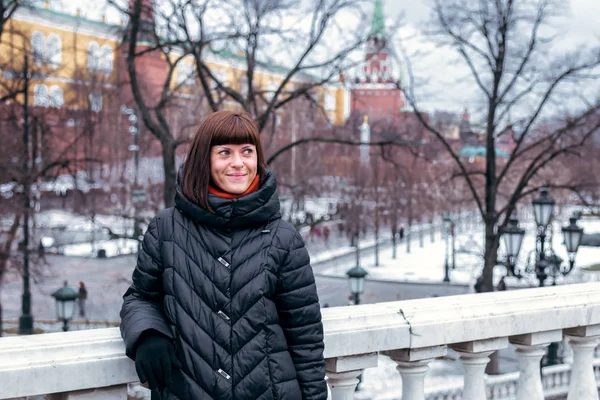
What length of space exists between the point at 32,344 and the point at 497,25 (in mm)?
12267

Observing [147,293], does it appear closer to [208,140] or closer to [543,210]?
[208,140]

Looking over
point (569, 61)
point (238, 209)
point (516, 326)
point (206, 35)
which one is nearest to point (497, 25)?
point (569, 61)

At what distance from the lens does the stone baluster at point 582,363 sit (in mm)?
3414

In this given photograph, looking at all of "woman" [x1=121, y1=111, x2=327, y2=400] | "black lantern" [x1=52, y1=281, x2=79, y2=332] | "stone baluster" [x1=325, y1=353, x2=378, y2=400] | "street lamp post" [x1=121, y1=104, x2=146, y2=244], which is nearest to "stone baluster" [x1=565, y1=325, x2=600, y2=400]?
"stone baluster" [x1=325, y1=353, x2=378, y2=400]

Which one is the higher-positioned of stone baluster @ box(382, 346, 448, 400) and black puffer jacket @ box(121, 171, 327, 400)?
black puffer jacket @ box(121, 171, 327, 400)

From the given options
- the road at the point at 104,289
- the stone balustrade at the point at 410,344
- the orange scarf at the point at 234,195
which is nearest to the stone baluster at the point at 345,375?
the stone balustrade at the point at 410,344

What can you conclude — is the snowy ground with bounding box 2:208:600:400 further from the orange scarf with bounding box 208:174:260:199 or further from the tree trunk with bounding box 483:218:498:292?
the orange scarf with bounding box 208:174:260:199

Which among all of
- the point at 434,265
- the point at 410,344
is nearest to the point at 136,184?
the point at 434,265

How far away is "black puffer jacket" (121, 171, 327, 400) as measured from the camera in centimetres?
235

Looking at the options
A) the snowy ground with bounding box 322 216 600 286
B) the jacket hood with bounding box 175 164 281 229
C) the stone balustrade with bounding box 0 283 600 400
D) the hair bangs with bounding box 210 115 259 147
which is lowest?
the snowy ground with bounding box 322 216 600 286

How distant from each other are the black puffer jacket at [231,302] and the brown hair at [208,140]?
2.8 inches

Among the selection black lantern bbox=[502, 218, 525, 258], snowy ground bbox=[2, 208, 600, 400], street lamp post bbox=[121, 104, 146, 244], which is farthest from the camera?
snowy ground bbox=[2, 208, 600, 400]

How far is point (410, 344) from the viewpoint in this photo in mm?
2988

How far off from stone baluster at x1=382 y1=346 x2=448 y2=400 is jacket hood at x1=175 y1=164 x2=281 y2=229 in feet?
3.03
